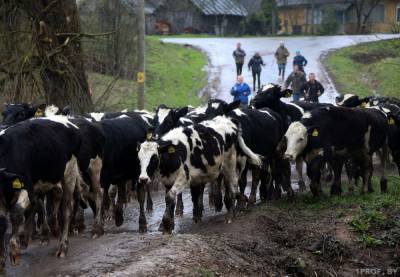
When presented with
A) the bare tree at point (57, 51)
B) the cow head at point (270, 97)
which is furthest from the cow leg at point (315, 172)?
the bare tree at point (57, 51)

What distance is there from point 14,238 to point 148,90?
1170 inches

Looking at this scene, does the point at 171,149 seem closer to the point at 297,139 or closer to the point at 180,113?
the point at 297,139

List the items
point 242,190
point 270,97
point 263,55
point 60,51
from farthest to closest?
1. point 263,55
2. point 60,51
3. point 270,97
4. point 242,190

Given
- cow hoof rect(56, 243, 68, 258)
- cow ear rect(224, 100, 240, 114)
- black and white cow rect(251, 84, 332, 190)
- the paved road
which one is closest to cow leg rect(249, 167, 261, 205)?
cow ear rect(224, 100, 240, 114)

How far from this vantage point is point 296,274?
480 inches

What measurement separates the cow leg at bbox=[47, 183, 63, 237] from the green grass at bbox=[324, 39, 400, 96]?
61.7 feet

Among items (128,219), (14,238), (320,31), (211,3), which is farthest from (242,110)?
(211,3)

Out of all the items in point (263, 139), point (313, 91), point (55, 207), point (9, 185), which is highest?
point (9, 185)

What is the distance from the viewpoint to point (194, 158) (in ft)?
47.3

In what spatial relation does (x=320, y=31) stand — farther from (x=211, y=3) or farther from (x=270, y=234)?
(x=270, y=234)

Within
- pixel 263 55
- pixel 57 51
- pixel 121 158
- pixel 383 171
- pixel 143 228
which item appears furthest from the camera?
pixel 263 55

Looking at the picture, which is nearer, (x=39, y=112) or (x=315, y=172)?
(x=315, y=172)

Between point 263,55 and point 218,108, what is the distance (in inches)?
1459

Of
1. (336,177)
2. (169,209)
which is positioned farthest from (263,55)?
(169,209)
